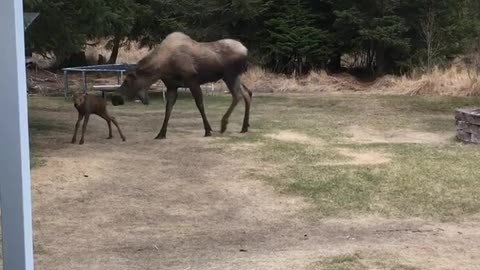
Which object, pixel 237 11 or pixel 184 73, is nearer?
pixel 184 73

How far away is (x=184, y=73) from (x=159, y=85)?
10.0 meters

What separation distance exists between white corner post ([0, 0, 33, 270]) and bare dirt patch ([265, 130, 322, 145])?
7.96 m

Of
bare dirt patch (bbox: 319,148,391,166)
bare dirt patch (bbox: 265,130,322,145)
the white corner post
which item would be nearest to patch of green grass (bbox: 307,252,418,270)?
the white corner post

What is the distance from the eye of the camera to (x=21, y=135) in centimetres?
208

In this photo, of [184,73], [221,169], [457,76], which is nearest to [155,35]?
[457,76]

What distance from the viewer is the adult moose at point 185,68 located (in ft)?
34.2

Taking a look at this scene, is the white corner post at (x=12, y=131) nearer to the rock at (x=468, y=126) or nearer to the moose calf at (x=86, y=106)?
the moose calf at (x=86, y=106)

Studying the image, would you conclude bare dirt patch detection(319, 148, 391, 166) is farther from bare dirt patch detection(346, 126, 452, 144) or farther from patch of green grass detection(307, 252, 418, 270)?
patch of green grass detection(307, 252, 418, 270)

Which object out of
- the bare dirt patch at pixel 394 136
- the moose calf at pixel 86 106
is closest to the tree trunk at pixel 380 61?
the bare dirt patch at pixel 394 136

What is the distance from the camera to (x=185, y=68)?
10.4 m

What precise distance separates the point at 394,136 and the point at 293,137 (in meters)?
1.70

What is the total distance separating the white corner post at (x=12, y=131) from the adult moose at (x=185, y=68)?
8.18 m

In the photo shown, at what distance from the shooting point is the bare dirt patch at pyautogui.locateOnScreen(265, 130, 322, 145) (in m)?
10.1

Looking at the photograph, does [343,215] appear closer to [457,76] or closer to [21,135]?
[21,135]
